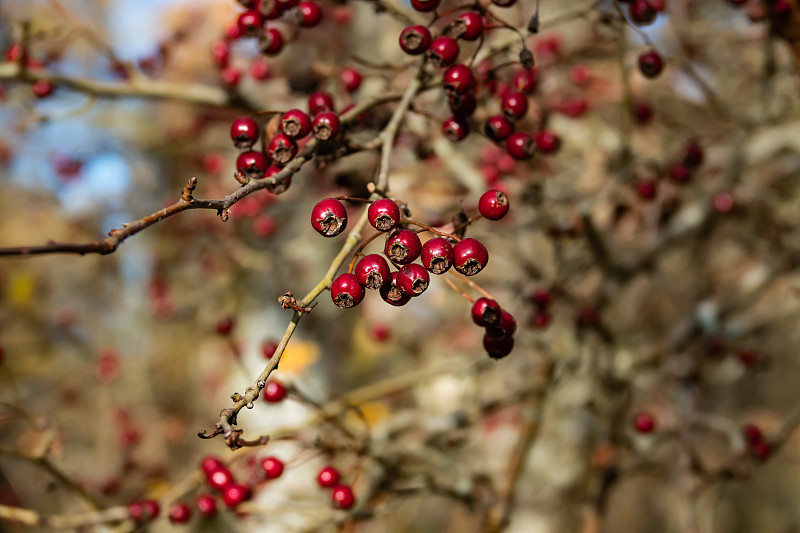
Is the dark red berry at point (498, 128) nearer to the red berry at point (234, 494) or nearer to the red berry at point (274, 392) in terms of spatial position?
the red berry at point (274, 392)

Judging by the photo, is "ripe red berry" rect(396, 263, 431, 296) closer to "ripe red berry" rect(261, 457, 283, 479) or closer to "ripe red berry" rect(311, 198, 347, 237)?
"ripe red berry" rect(311, 198, 347, 237)

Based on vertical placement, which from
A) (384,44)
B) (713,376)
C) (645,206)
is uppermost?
(384,44)

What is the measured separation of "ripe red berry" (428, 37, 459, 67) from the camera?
56.0 inches

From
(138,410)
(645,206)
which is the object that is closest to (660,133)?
(645,206)

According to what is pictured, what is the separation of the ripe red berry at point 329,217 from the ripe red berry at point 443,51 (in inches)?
18.5

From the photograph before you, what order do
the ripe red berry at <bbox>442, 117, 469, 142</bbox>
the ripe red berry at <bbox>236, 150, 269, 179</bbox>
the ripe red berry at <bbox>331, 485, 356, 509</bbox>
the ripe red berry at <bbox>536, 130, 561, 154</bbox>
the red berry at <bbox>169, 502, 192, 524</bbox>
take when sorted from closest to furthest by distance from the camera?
1. the ripe red berry at <bbox>236, 150, 269, 179</bbox>
2. the ripe red berry at <bbox>442, 117, 469, 142</bbox>
3. the ripe red berry at <bbox>331, 485, 356, 509</bbox>
4. the red berry at <bbox>169, 502, 192, 524</bbox>
5. the ripe red berry at <bbox>536, 130, 561, 154</bbox>

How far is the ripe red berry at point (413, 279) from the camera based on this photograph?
1.13 metres

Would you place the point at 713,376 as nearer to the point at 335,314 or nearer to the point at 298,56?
the point at 335,314

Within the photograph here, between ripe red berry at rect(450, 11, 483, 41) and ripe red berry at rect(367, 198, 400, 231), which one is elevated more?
ripe red berry at rect(450, 11, 483, 41)

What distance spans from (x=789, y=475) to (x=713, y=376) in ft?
26.2

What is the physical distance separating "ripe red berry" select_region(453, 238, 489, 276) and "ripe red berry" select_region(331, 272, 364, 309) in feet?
0.65

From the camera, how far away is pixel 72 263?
6730 millimetres

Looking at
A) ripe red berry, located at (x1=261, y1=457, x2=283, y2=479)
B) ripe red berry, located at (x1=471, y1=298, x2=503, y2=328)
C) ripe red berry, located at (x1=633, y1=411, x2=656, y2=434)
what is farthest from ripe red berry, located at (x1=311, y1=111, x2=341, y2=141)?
ripe red berry, located at (x1=633, y1=411, x2=656, y2=434)

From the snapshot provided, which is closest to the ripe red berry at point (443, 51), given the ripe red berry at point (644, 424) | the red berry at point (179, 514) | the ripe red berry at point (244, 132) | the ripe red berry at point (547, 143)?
the ripe red berry at point (244, 132)
